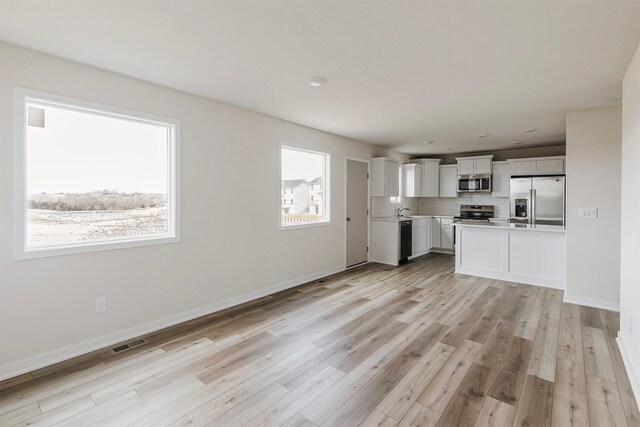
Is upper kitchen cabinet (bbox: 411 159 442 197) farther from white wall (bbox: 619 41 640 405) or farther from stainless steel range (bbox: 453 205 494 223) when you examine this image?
white wall (bbox: 619 41 640 405)

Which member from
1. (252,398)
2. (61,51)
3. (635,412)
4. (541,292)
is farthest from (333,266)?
(61,51)

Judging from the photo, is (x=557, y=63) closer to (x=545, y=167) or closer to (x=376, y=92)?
(x=376, y=92)

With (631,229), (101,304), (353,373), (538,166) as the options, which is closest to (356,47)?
(353,373)

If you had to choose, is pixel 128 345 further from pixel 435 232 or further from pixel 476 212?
pixel 476 212

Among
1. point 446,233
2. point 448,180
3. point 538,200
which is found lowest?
point 446,233

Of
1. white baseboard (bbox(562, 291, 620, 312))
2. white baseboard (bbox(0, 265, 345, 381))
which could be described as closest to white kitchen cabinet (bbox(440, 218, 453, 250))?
white baseboard (bbox(562, 291, 620, 312))

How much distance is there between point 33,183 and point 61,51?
1040mm

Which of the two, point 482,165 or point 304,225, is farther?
point 482,165

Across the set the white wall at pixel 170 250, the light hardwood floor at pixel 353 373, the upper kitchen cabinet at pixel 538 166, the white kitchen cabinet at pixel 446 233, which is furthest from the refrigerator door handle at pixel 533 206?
the white wall at pixel 170 250

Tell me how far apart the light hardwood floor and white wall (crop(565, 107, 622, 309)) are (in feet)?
1.17

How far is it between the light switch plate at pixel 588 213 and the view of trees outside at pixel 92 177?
15.7ft

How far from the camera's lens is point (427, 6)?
1822mm

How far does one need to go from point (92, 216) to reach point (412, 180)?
6.31 metres

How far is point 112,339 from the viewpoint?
283cm
